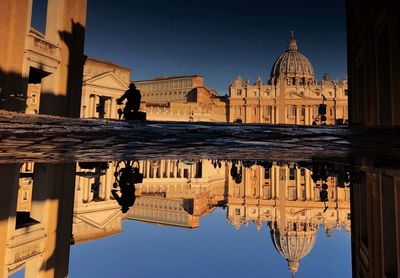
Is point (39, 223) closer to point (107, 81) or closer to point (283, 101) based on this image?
point (107, 81)

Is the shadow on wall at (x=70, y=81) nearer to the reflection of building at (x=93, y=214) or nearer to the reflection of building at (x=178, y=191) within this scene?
the reflection of building at (x=93, y=214)

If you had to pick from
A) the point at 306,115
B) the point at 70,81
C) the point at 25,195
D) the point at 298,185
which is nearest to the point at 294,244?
the point at 298,185

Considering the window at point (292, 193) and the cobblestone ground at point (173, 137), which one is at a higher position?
the cobblestone ground at point (173, 137)

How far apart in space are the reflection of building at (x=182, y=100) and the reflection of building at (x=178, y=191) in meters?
10.3

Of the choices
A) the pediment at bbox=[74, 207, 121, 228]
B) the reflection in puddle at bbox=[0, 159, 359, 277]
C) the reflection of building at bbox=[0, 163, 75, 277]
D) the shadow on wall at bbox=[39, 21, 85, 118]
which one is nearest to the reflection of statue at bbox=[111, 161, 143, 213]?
the reflection in puddle at bbox=[0, 159, 359, 277]

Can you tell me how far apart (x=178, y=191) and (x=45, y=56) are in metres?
44.5

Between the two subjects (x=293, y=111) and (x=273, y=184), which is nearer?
(x=273, y=184)

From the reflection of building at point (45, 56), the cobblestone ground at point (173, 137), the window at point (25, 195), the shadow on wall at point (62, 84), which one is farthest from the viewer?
the window at point (25, 195)

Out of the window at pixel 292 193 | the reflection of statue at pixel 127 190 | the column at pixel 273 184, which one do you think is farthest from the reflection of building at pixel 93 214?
the window at pixel 292 193

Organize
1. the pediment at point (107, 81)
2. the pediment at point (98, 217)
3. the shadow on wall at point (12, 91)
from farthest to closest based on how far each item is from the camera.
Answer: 1. the pediment at point (107, 81)
2. the pediment at point (98, 217)
3. the shadow on wall at point (12, 91)

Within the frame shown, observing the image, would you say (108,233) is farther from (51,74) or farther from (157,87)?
(157,87)

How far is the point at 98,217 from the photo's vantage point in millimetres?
31516

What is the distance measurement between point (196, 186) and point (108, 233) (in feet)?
93.8

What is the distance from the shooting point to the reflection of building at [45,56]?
40.9 feet
